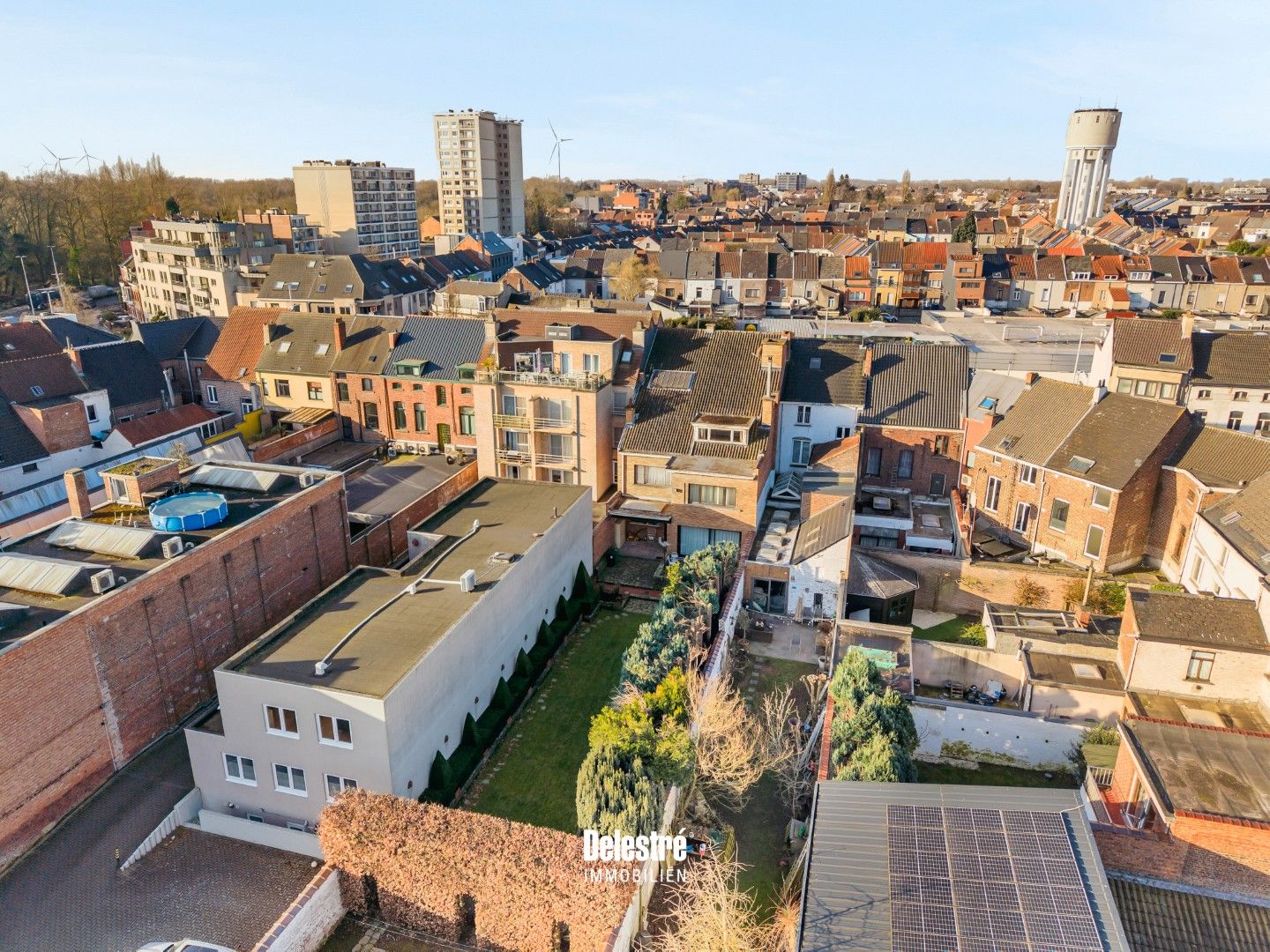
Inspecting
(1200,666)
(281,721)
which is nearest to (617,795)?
(281,721)

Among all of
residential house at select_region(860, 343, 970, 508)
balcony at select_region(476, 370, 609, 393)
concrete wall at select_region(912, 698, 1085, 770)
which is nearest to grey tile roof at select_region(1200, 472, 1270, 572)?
concrete wall at select_region(912, 698, 1085, 770)

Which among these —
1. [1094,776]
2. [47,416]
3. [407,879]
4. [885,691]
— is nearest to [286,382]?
[47,416]

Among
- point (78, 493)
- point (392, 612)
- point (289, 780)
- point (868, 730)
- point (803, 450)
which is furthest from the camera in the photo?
point (803, 450)

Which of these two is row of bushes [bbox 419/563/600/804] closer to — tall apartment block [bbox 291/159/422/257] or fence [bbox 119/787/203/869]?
fence [bbox 119/787/203/869]

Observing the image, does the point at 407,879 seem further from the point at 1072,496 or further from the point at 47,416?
the point at 47,416

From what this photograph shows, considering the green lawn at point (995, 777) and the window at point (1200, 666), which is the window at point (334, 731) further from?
the window at point (1200, 666)

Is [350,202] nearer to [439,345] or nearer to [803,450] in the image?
[439,345]
